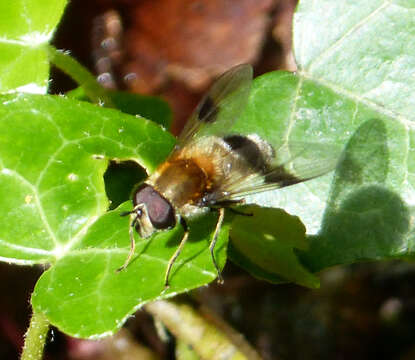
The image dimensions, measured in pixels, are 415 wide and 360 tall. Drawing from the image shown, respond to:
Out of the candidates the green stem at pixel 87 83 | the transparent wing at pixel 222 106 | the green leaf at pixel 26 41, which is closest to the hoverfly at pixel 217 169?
the transparent wing at pixel 222 106

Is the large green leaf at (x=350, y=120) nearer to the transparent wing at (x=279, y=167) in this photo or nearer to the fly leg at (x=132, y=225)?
the transparent wing at (x=279, y=167)

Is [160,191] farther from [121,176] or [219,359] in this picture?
[219,359]

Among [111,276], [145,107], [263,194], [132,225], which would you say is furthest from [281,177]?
[145,107]

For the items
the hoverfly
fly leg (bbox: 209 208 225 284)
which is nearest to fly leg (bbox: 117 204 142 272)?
the hoverfly

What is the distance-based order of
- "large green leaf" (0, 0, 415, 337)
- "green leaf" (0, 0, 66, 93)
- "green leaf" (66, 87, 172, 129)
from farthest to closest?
"green leaf" (66, 87, 172, 129) → "green leaf" (0, 0, 66, 93) → "large green leaf" (0, 0, 415, 337)

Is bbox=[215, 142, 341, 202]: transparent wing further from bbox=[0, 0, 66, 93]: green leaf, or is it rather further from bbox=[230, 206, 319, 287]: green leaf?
bbox=[0, 0, 66, 93]: green leaf

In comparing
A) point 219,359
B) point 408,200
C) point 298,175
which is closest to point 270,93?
point 298,175
